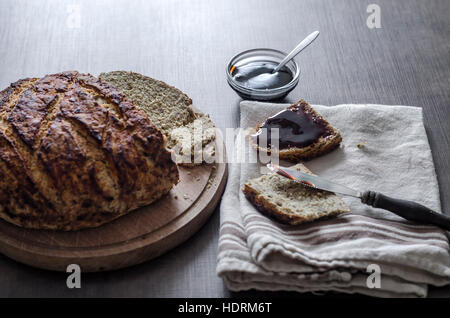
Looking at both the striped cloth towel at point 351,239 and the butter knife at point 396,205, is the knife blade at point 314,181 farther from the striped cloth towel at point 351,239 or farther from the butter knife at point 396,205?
the striped cloth towel at point 351,239

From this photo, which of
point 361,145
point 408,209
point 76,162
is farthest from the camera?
point 361,145

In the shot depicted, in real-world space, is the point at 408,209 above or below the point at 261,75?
below

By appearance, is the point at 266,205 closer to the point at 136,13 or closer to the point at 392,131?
the point at 392,131

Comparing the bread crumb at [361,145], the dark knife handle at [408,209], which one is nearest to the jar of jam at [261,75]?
the bread crumb at [361,145]

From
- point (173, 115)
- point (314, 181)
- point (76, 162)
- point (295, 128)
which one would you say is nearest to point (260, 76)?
point (295, 128)

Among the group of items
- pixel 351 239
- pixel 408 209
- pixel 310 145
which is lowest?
pixel 351 239

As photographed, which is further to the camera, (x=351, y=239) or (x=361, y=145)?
(x=361, y=145)

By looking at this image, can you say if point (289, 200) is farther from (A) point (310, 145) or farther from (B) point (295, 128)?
(B) point (295, 128)
